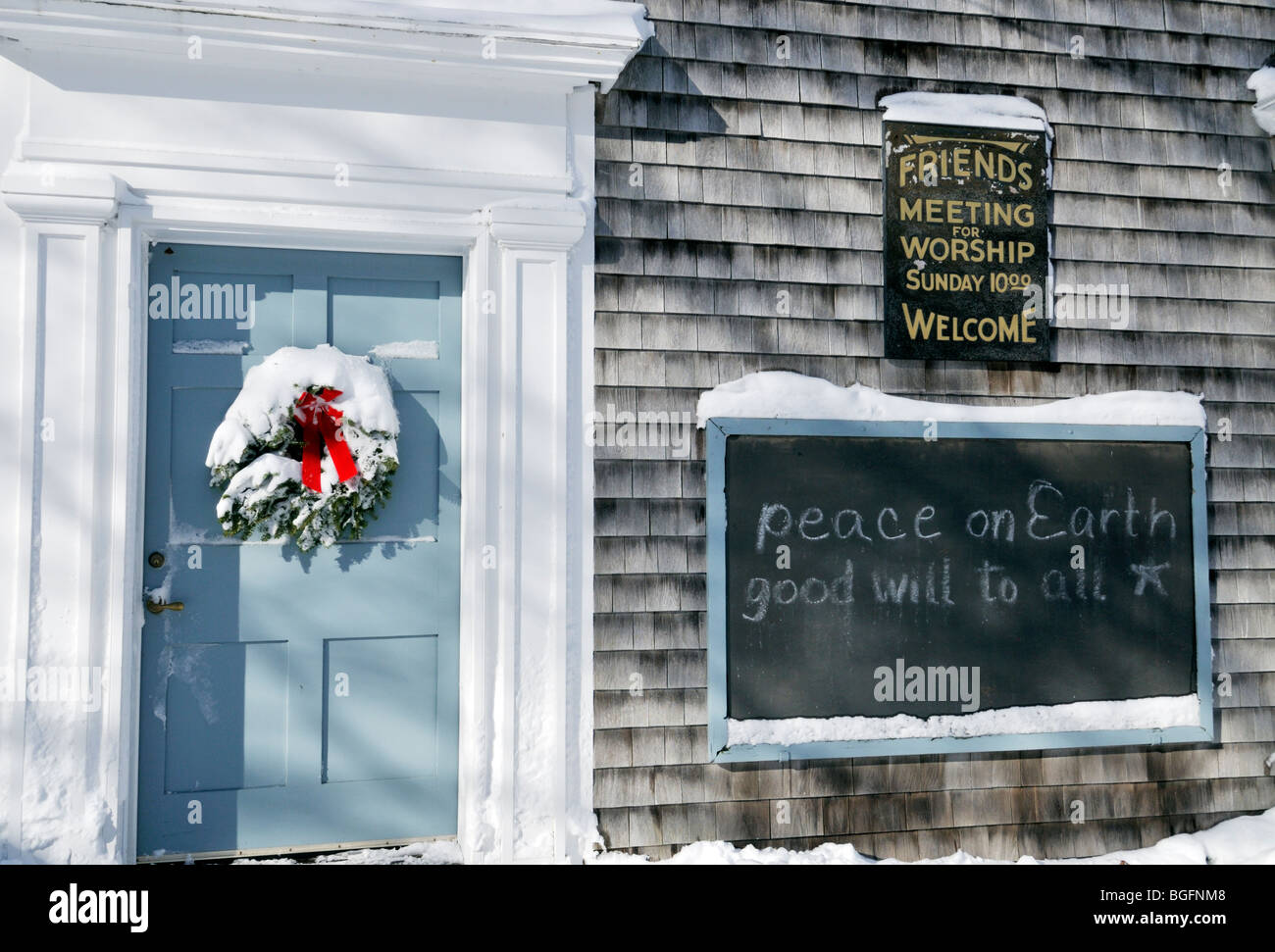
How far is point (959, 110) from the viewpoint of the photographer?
130 inches

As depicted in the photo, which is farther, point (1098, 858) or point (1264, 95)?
point (1264, 95)

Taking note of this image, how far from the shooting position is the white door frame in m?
2.71

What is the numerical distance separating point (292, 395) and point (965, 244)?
253 centimetres

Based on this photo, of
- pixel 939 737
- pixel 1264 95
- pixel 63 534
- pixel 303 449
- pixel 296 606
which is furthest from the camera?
pixel 1264 95

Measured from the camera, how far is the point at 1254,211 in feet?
11.5

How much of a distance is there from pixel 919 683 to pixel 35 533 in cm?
307

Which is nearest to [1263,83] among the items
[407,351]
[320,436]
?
[407,351]

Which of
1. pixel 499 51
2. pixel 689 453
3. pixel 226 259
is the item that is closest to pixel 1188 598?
pixel 689 453

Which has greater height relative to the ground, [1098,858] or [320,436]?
[320,436]

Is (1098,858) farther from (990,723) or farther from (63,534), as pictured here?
(63,534)

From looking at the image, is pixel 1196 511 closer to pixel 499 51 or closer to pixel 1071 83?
pixel 1071 83

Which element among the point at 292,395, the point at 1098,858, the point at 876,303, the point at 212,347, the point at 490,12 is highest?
the point at 490,12

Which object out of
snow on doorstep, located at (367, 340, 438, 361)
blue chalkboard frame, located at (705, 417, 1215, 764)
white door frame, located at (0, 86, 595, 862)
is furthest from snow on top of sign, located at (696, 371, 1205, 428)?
snow on doorstep, located at (367, 340, 438, 361)

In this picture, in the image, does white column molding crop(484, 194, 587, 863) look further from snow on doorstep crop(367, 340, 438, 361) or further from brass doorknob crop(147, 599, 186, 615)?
brass doorknob crop(147, 599, 186, 615)
